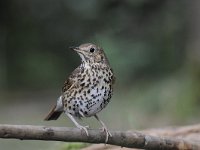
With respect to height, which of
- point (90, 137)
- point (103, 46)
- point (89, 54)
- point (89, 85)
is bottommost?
point (90, 137)

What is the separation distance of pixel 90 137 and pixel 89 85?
745mm

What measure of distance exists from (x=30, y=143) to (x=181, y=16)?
6.15m

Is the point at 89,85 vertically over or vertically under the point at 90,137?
over

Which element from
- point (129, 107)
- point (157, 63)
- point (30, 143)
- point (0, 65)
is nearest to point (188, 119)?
point (129, 107)

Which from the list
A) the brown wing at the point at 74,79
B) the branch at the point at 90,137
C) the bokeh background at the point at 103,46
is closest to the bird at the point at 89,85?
the brown wing at the point at 74,79


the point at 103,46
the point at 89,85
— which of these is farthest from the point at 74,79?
the point at 103,46

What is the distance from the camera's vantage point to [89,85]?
6.72 meters

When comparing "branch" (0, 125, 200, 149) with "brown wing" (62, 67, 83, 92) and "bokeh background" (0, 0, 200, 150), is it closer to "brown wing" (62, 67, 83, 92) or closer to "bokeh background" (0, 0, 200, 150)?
"brown wing" (62, 67, 83, 92)

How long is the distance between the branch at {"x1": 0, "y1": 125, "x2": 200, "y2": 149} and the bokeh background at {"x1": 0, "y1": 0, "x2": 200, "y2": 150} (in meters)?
5.32

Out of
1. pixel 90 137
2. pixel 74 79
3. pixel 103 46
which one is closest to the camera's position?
pixel 90 137

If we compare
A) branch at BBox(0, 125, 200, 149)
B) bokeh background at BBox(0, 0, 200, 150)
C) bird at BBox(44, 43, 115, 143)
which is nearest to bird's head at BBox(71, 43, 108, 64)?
bird at BBox(44, 43, 115, 143)

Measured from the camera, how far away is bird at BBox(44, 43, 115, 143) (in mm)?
6703

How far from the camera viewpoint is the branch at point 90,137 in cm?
547

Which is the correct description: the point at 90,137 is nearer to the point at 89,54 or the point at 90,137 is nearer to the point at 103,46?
the point at 89,54
